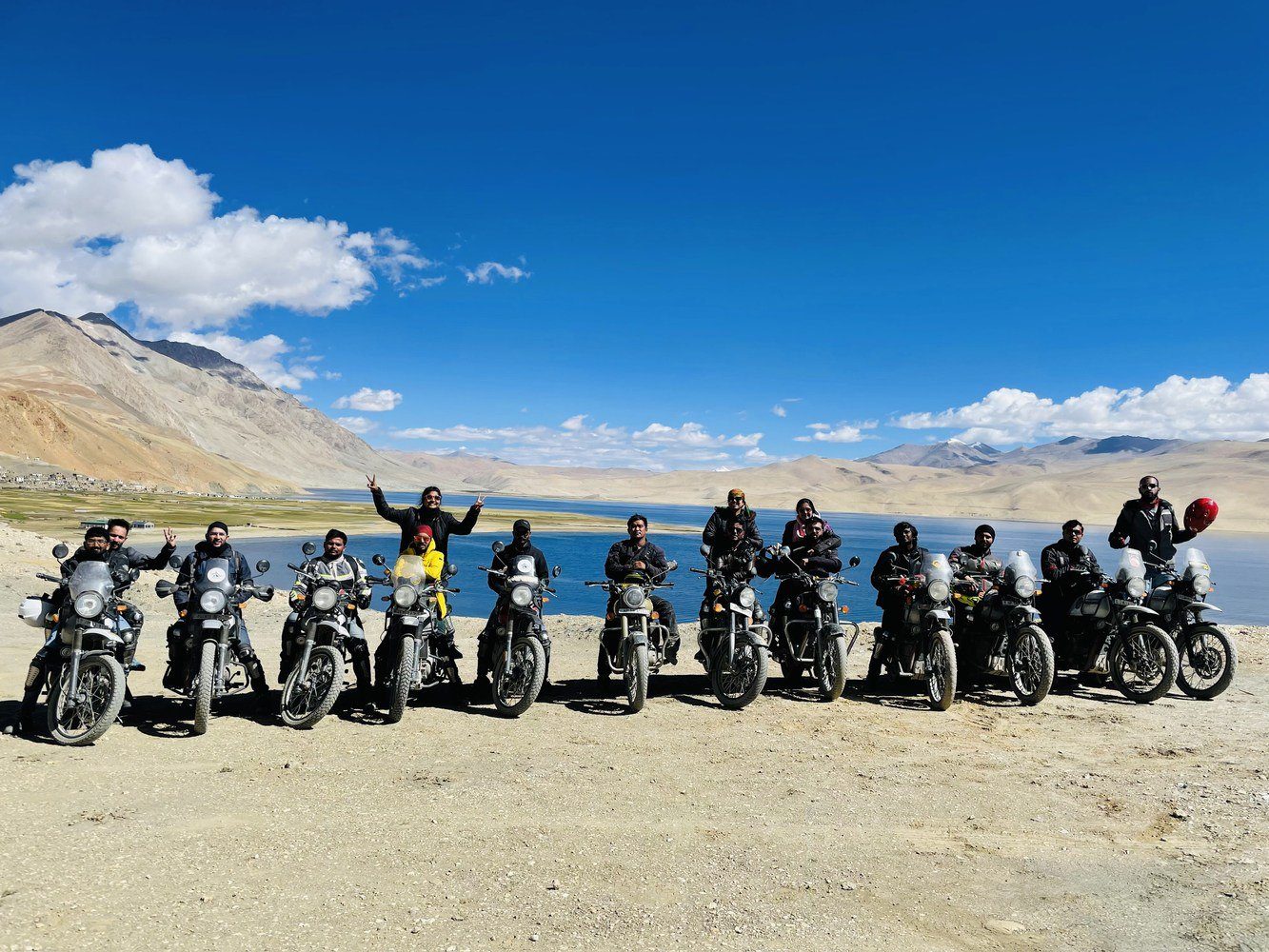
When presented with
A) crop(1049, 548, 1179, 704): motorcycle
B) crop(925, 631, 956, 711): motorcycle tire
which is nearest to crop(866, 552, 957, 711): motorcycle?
crop(925, 631, 956, 711): motorcycle tire

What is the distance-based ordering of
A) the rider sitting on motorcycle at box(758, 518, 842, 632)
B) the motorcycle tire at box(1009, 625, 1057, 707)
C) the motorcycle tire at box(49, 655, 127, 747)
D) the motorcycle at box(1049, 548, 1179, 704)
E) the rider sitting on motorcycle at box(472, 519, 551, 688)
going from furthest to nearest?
1. the rider sitting on motorcycle at box(758, 518, 842, 632)
2. the motorcycle at box(1049, 548, 1179, 704)
3. the motorcycle tire at box(1009, 625, 1057, 707)
4. the rider sitting on motorcycle at box(472, 519, 551, 688)
5. the motorcycle tire at box(49, 655, 127, 747)

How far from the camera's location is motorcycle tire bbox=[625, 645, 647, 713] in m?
8.40

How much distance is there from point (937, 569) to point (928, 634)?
2.48 feet

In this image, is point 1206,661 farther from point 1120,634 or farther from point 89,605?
point 89,605

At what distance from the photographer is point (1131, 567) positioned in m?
9.48

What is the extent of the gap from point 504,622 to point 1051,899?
5538 millimetres

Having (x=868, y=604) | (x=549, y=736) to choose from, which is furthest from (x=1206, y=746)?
(x=868, y=604)

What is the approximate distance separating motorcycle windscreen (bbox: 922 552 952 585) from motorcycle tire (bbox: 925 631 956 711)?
24.6 inches

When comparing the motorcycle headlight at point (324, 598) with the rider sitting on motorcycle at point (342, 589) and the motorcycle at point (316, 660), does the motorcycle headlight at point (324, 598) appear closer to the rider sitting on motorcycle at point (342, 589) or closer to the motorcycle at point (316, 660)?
the motorcycle at point (316, 660)

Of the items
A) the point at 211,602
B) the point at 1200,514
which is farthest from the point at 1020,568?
the point at 211,602

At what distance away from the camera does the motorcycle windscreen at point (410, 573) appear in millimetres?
8180

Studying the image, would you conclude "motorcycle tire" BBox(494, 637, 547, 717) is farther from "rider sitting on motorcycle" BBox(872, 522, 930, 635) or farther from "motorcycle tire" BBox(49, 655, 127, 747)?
"rider sitting on motorcycle" BBox(872, 522, 930, 635)

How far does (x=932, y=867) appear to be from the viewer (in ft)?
16.1

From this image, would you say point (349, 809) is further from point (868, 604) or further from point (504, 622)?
point (868, 604)
